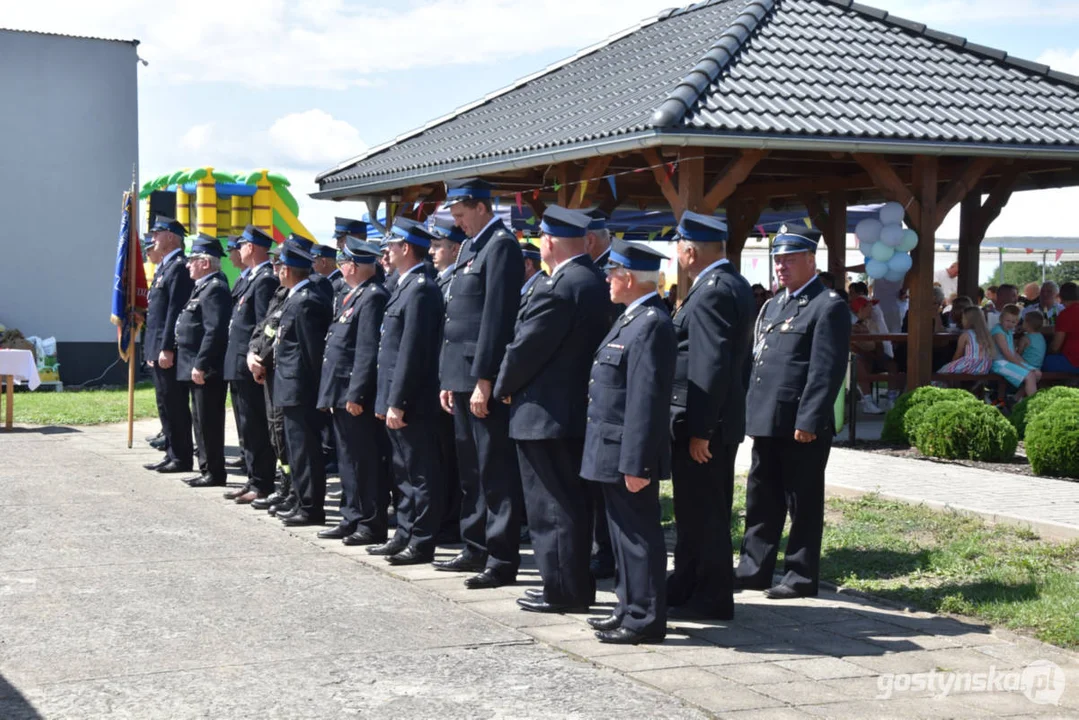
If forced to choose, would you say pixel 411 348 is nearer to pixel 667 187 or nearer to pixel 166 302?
pixel 166 302

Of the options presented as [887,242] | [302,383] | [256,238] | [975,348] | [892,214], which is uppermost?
[892,214]

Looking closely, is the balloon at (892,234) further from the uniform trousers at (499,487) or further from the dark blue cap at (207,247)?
the uniform trousers at (499,487)

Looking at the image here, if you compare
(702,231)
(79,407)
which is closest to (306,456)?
(702,231)

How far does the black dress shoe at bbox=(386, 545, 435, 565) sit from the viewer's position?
800 centimetres

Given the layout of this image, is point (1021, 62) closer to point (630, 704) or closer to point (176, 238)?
point (176, 238)

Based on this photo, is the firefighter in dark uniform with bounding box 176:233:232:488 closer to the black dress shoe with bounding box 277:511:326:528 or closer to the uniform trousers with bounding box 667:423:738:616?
the black dress shoe with bounding box 277:511:326:528

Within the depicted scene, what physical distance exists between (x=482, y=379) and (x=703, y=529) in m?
1.39

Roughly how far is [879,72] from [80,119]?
13.9 metres

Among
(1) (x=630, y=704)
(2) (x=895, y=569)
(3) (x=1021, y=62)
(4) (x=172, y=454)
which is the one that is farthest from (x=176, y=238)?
(3) (x=1021, y=62)

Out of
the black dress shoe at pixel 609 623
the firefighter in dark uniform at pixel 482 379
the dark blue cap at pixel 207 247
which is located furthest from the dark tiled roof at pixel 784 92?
the black dress shoe at pixel 609 623

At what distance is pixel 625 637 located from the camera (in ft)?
20.0

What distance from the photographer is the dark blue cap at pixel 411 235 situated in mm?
8250

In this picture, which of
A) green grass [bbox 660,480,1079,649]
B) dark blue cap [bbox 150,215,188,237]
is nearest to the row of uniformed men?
green grass [bbox 660,480,1079,649]

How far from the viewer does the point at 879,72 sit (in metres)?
14.7
